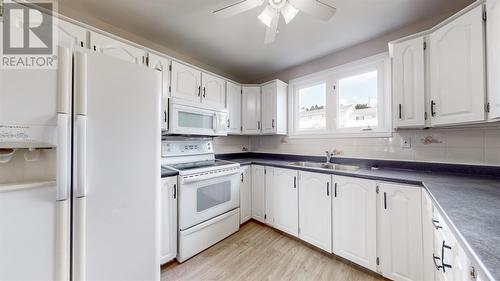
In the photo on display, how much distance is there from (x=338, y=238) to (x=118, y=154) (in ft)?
6.72

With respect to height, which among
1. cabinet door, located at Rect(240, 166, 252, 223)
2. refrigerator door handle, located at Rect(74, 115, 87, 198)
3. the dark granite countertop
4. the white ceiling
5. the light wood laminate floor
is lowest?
the light wood laminate floor

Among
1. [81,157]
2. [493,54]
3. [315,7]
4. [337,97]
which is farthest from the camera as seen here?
[337,97]

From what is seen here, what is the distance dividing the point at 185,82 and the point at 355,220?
90.8 inches

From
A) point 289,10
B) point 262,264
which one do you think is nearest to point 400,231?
point 262,264

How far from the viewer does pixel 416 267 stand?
1403 millimetres

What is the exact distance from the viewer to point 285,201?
229 cm

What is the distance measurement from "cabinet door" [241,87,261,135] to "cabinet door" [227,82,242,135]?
0.09 m

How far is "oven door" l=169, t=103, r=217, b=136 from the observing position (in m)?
1.96

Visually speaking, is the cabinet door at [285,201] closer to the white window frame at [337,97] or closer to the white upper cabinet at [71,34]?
the white window frame at [337,97]

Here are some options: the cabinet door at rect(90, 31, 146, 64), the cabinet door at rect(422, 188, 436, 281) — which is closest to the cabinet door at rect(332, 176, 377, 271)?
the cabinet door at rect(422, 188, 436, 281)

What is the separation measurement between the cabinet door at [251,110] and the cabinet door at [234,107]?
0.31 ft

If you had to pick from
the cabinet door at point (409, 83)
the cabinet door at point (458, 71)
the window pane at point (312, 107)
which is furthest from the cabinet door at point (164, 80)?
the cabinet door at point (458, 71)

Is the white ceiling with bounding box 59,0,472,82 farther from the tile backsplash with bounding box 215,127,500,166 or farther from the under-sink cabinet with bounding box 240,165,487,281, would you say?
the under-sink cabinet with bounding box 240,165,487,281

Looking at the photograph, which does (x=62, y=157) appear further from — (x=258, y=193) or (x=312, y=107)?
(x=312, y=107)
